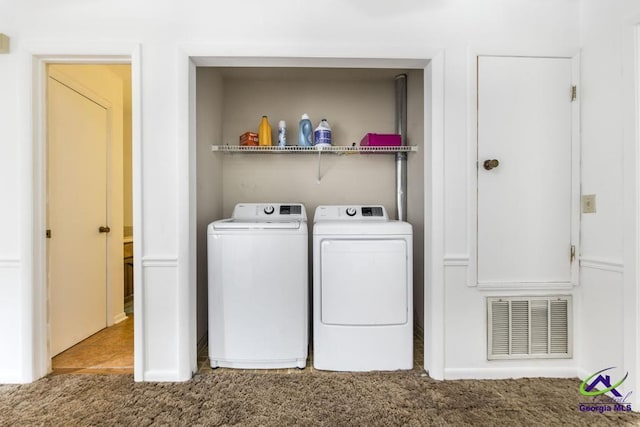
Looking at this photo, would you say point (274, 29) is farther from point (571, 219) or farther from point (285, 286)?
point (571, 219)

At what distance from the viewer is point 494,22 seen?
74.7 inches

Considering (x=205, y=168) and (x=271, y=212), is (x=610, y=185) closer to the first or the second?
(x=271, y=212)

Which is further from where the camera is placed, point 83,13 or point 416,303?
point 416,303

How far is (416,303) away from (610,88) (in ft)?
6.29

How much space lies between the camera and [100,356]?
87.5 inches

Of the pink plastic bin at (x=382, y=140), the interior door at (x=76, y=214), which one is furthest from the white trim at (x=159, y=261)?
the pink plastic bin at (x=382, y=140)

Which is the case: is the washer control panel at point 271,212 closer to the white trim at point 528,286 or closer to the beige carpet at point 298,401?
the beige carpet at point 298,401

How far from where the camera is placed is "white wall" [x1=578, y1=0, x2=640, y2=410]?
1.61 metres

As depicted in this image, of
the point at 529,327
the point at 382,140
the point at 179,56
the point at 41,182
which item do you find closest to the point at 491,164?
the point at 382,140

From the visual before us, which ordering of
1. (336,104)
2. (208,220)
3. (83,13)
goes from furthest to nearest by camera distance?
(336,104)
(208,220)
(83,13)

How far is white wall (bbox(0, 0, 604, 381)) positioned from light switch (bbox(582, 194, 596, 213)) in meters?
0.69

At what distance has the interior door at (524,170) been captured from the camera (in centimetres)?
190

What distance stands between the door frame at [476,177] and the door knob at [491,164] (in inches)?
2.1

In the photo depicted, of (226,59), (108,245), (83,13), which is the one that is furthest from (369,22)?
(108,245)
